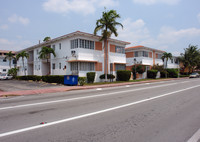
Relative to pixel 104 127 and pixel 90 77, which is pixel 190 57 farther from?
pixel 104 127

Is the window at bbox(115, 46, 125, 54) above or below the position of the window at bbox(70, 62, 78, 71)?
above

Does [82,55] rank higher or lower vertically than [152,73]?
higher

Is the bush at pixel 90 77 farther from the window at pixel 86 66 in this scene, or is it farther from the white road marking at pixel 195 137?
the white road marking at pixel 195 137

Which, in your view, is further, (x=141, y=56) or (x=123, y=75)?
(x=141, y=56)

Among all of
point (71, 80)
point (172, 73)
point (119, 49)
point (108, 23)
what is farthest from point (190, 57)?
point (71, 80)

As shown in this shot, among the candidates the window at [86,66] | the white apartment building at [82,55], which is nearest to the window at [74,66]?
the white apartment building at [82,55]

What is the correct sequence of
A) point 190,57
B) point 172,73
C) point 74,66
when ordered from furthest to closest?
point 190,57, point 172,73, point 74,66

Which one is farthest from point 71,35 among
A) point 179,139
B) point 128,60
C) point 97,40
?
point 179,139

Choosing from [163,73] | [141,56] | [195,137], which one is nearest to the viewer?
[195,137]

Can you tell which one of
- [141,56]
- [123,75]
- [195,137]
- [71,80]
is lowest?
[195,137]

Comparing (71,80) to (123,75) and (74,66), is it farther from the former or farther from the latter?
(123,75)

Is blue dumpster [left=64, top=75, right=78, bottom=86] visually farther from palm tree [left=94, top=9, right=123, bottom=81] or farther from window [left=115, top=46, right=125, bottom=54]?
window [left=115, top=46, right=125, bottom=54]

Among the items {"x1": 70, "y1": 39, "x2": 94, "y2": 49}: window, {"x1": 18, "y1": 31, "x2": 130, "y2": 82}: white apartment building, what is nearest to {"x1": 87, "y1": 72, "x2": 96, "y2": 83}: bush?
{"x1": 18, "y1": 31, "x2": 130, "y2": 82}: white apartment building

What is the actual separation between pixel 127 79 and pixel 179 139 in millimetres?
25858
